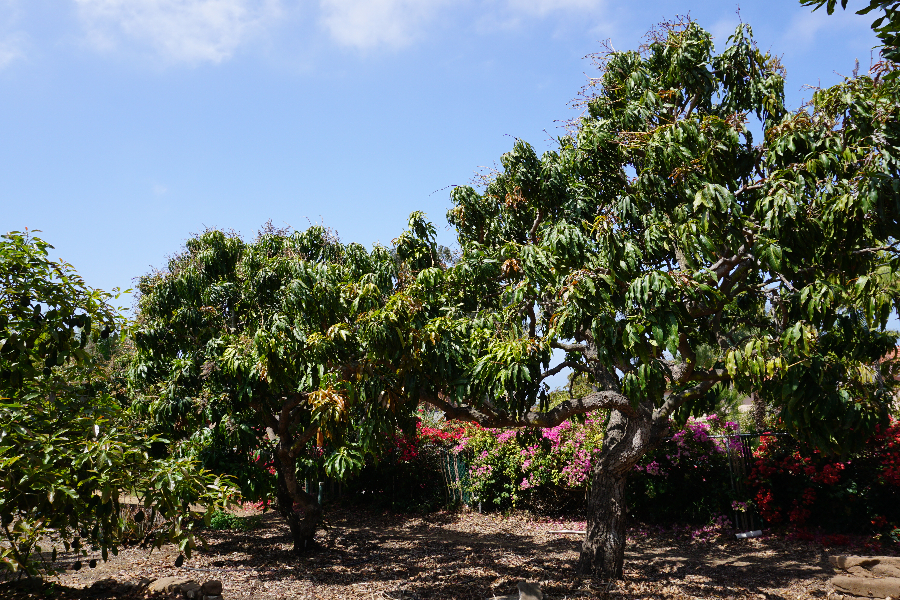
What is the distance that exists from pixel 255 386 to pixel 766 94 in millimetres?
6880

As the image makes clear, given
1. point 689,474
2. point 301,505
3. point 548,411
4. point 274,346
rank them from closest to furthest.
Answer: point 274,346 < point 548,411 < point 301,505 < point 689,474

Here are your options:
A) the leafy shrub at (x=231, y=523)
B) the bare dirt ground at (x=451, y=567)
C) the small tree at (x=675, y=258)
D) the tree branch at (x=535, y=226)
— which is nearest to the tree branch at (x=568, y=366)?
the small tree at (x=675, y=258)

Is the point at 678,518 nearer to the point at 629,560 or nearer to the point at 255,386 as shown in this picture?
the point at 629,560

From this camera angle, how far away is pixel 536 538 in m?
10.4

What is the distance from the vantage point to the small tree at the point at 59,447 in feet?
11.2

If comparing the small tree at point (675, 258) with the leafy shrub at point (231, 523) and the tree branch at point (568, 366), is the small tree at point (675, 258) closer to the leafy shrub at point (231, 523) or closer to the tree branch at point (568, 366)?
the tree branch at point (568, 366)

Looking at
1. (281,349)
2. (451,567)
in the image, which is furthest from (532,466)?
(281,349)

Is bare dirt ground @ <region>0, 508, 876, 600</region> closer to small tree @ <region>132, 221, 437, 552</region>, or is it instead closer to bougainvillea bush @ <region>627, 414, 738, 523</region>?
bougainvillea bush @ <region>627, 414, 738, 523</region>

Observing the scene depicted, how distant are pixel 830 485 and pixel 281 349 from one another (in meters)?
8.43

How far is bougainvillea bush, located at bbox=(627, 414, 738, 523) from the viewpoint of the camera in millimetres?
10391

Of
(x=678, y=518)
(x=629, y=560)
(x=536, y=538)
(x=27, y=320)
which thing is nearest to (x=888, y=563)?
(x=629, y=560)

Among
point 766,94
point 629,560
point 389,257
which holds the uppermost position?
point 766,94

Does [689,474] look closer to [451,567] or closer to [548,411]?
[451,567]

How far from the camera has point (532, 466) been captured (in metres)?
12.0
